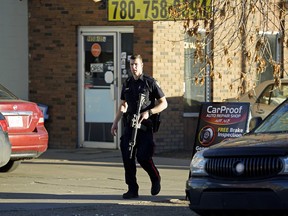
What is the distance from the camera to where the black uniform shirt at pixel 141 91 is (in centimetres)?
1166

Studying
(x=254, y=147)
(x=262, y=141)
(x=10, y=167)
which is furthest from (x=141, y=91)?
(x=10, y=167)

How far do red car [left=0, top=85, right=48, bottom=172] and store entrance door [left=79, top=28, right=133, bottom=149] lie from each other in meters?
4.51

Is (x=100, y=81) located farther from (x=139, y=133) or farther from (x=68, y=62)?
(x=139, y=133)

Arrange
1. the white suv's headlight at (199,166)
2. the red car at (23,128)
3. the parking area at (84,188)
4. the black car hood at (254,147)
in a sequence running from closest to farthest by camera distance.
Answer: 1. the black car hood at (254,147)
2. the white suv's headlight at (199,166)
3. the parking area at (84,188)
4. the red car at (23,128)

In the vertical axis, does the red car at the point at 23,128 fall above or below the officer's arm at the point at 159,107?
below

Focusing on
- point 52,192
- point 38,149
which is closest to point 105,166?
point 38,149

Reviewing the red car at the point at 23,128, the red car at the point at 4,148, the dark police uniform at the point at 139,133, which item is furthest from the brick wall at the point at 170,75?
the dark police uniform at the point at 139,133

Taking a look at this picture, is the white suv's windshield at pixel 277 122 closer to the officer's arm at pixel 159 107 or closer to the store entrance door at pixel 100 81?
the officer's arm at pixel 159 107

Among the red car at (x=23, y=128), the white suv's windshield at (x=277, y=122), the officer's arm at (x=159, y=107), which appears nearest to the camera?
the white suv's windshield at (x=277, y=122)

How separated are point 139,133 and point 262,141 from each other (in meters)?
2.87

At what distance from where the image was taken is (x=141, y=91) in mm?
11664

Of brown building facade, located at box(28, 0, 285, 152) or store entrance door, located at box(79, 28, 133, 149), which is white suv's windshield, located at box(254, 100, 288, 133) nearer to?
brown building facade, located at box(28, 0, 285, 152)

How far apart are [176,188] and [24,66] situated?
7.19 meters

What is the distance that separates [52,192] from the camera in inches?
495
